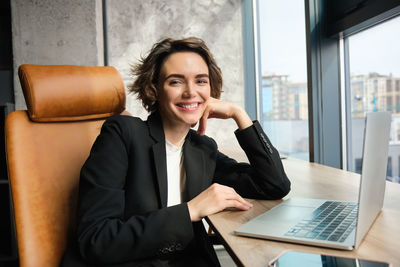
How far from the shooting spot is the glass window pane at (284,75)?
2.22 m

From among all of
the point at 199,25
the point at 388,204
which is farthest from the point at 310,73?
the point at 199,25

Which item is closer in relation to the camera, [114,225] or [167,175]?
[114,225]

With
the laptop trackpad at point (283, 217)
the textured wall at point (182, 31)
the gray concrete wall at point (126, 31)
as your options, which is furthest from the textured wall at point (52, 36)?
the laptop trackpad at point (283, 217)

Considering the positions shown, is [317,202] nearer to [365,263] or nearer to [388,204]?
[388,204]

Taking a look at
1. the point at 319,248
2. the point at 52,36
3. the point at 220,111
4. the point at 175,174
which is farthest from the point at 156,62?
the point at 52,36

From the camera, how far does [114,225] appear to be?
901 mm

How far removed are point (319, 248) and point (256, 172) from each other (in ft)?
1.74

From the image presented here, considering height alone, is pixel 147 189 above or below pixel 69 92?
below

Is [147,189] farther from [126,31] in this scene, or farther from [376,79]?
[126,31]

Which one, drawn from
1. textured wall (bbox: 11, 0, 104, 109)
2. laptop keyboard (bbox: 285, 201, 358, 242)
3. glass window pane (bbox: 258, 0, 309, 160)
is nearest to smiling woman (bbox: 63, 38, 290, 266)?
laptop keyboard (bbox: 285, 201, 358, 242)

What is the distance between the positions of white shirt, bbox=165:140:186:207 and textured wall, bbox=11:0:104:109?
1.68m

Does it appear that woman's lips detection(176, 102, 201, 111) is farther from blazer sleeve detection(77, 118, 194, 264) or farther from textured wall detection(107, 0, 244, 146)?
textured wall detection(107, 0, 244, 146)

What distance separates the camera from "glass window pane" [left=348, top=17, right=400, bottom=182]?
4.93 ft

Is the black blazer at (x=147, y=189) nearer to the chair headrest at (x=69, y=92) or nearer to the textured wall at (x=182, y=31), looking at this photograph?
the chair headrest at (x=69, y=92)
